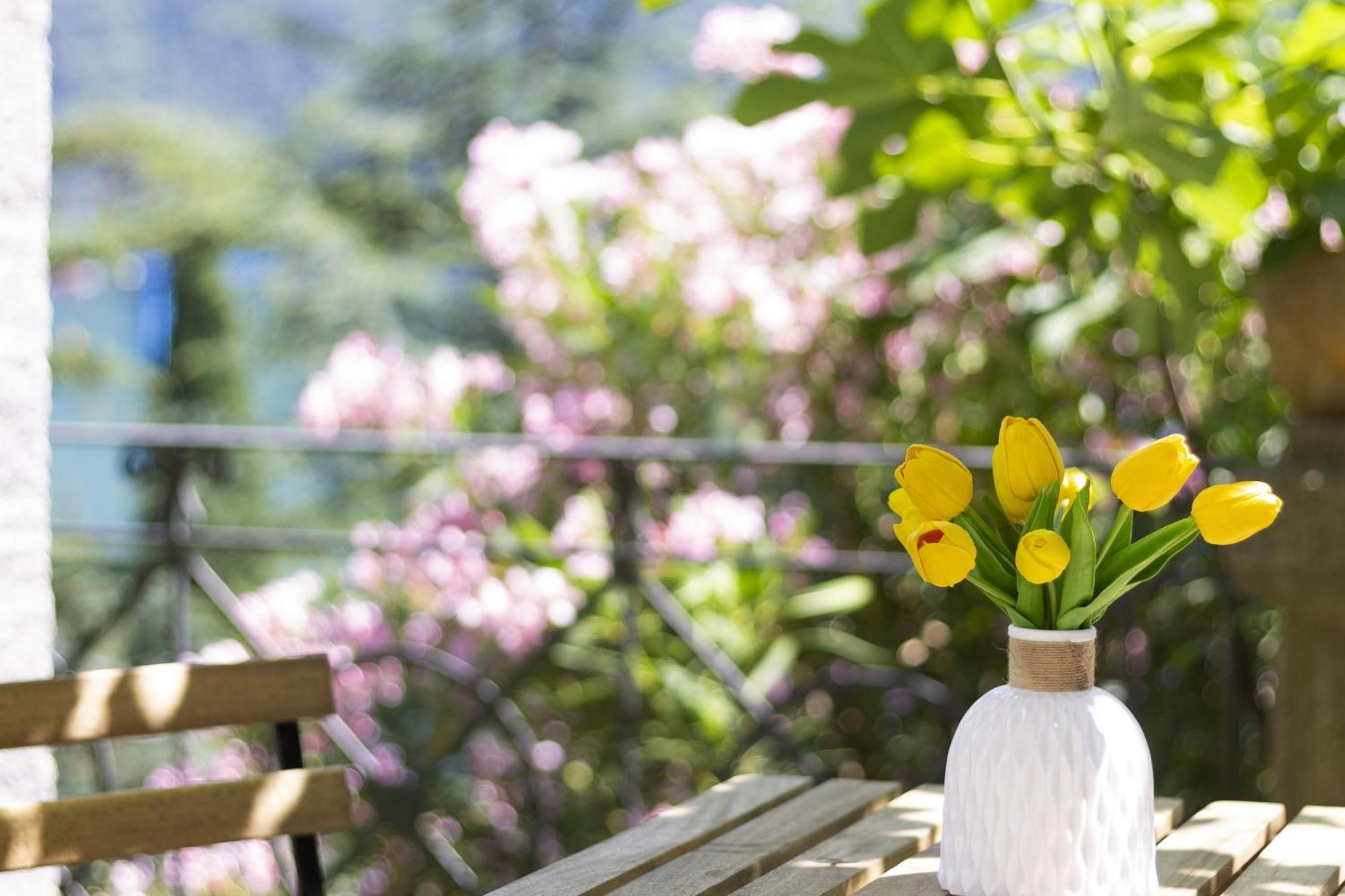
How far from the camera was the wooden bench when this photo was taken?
3.98ft

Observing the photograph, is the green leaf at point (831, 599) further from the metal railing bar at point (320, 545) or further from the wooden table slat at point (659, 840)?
the wooden table slat at point (659, 840)

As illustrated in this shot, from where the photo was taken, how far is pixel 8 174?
1528 millimetres

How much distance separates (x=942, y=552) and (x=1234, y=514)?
188 mm

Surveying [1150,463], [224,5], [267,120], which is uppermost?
[224,5]

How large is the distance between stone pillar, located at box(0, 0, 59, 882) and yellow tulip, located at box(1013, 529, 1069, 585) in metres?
1.03

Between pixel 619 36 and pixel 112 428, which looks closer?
pixel 112 428

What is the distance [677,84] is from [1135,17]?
4773mm

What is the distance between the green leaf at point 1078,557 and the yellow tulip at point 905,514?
9cm

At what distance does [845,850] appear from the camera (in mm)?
1202

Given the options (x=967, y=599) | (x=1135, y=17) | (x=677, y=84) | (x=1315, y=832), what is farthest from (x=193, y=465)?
(x=677, y=84)

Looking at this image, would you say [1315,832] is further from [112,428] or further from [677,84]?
[677,84]

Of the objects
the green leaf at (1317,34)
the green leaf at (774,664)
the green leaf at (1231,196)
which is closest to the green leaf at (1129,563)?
the green leaf at (1231,196)

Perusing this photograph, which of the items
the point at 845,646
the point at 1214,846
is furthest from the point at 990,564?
the point at 845,646

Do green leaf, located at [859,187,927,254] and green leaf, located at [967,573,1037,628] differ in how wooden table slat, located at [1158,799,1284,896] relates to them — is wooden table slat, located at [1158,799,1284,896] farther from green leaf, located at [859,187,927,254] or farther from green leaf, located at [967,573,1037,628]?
green leaf, located at [859,187,927,254]
